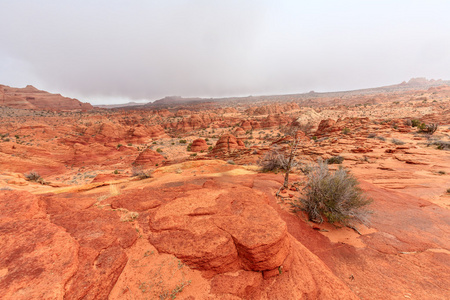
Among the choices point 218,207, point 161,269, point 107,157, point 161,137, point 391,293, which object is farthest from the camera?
point 161,137

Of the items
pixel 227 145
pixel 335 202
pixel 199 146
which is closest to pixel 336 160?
pixel 335 202

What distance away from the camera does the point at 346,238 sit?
425 cm

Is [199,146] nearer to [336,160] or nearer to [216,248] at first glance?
[336,160]

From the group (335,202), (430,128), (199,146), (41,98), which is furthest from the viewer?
(41,98)

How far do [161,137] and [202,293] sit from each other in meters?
37.9

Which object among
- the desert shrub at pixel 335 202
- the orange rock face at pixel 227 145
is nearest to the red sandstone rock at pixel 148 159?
the orange rock face at pixel 227 145

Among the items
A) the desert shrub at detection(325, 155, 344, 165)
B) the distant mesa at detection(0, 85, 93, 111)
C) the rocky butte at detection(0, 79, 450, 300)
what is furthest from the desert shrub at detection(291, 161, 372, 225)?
the distant mesa at detection(0, 85, 93, 111)

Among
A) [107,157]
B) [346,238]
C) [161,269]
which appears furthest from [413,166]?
[107,157]

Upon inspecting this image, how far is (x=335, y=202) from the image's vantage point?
4.87m

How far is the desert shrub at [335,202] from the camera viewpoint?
15.3ft

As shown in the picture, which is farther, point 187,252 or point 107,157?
point 107,157

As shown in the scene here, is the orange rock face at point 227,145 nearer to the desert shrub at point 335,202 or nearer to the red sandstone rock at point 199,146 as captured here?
the red sandstone rock at point 199,146

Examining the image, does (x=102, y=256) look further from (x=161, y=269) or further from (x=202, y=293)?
(x=202, y=293)

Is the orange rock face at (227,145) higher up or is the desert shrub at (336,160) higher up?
the desert shrub at (336,160)
